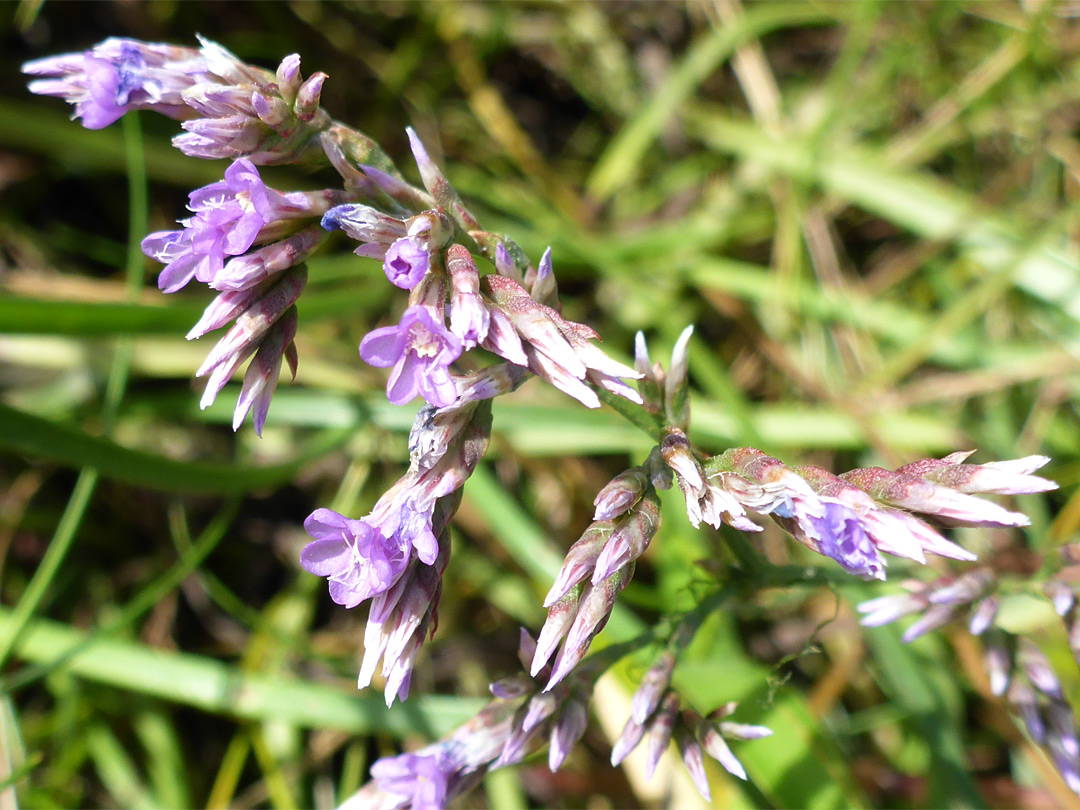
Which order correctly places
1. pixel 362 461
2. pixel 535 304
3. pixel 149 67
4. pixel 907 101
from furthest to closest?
pixel 907 101 → pixel 362 461 → pixel 149 67 → pixel 535 304

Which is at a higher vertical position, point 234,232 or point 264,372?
point 234,232

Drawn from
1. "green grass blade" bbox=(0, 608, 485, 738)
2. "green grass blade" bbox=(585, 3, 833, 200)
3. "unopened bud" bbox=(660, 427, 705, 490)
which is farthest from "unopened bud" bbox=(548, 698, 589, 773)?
"green grass blade" bbox=(585, 3, 833, 200)

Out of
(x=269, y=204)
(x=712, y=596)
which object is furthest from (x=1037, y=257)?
(x=269, y=204)

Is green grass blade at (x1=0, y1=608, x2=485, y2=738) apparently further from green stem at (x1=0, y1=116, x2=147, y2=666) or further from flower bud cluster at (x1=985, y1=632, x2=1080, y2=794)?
flower bud cluster at (x1=985, y1=632, x2=1080, y2=794)

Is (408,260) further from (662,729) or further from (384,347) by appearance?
(662,729)

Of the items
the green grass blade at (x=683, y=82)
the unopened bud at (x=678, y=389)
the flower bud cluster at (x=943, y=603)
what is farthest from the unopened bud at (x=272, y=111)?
the green grass blade at (x=683, y=82)

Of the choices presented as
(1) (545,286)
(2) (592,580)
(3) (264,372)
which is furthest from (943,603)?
(3) (264,372)

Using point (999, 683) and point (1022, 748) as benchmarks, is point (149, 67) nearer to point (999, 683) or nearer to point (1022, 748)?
point (999, 683)
